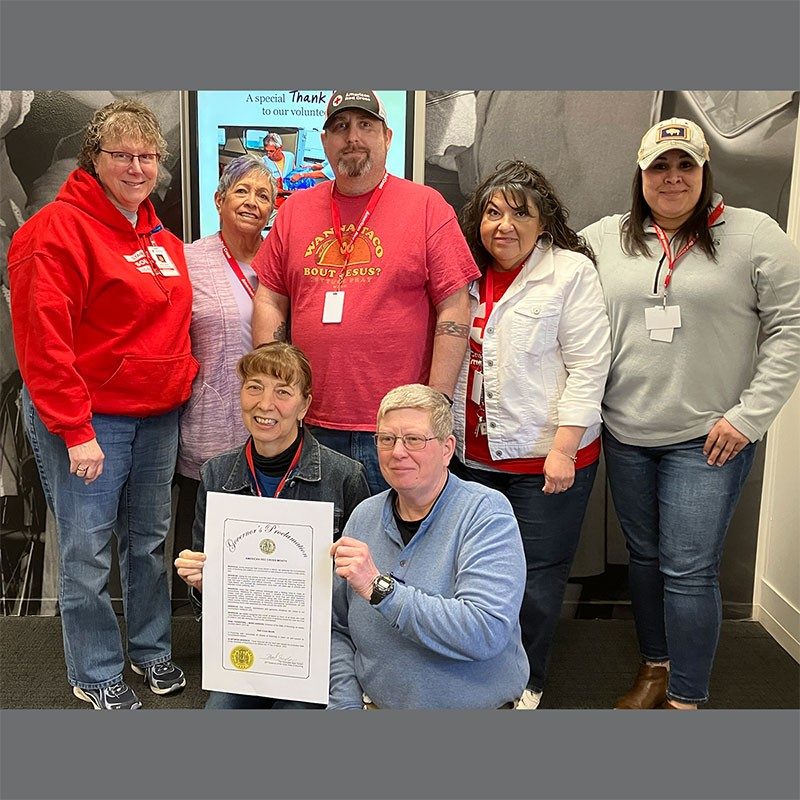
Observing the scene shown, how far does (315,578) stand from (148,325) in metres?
1.06

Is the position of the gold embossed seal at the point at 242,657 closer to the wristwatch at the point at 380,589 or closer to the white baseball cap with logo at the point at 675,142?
the wristwatch at the point at 380,589

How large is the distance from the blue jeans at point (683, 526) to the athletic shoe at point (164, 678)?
1.65 meters

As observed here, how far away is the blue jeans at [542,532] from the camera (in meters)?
2.60

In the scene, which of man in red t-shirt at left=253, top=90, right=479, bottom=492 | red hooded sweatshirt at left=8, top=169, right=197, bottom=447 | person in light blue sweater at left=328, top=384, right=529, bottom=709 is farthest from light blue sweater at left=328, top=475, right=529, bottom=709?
red hooded sweatshirt at left=8, top=169, right=197, bottom=447

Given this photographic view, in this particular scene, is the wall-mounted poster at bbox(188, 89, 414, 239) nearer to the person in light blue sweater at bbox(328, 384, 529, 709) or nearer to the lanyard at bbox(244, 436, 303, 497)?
the lanyard at bbox(244, 436, 303, 497)

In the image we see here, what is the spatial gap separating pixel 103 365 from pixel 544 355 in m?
1.37

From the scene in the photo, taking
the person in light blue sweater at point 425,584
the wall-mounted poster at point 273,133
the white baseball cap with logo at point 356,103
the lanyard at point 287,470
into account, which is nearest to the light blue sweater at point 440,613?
the person in light blue sweater at point 425,584

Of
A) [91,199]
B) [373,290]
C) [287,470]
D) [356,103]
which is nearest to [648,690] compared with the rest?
[287,470]

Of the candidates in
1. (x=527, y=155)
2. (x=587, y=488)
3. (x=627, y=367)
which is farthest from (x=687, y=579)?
(x=527, y=155)

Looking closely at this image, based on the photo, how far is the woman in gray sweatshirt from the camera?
97.4 inches

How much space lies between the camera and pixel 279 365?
2.25 meters

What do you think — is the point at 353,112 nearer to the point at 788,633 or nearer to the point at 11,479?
the point at 11,479

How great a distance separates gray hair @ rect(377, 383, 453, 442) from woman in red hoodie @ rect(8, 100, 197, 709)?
3.11ft

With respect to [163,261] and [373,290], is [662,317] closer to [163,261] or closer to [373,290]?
[373,290]
